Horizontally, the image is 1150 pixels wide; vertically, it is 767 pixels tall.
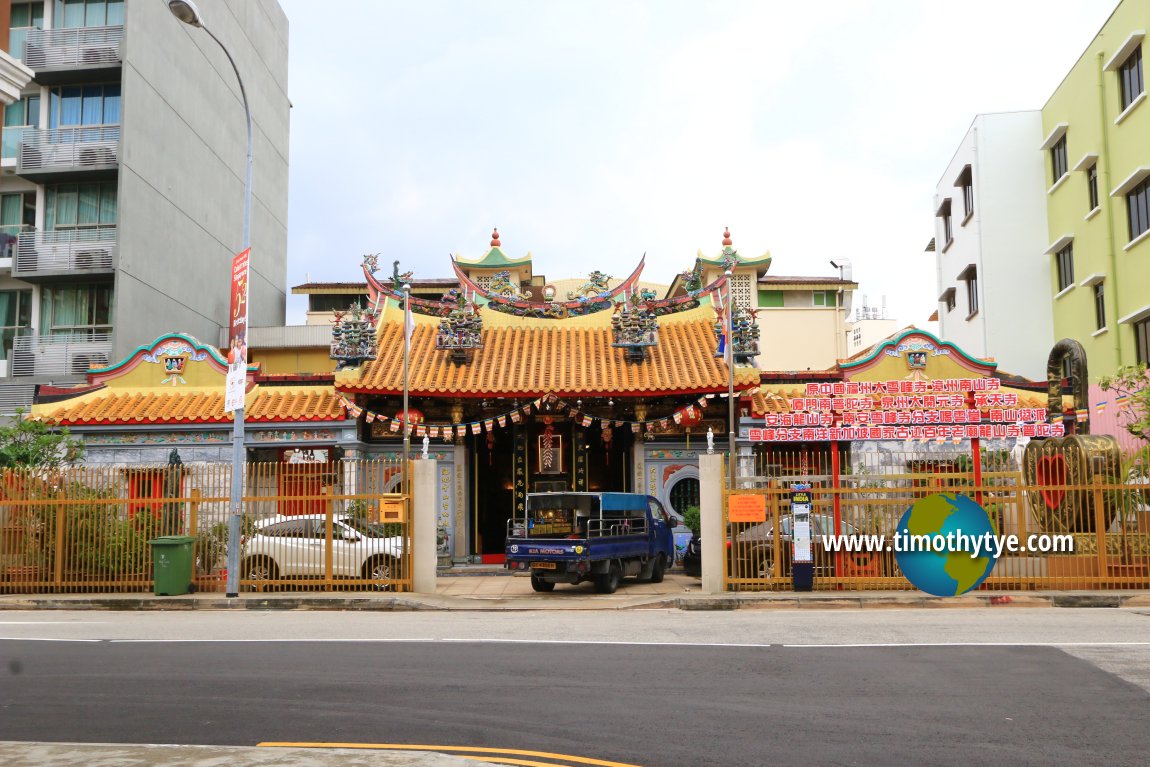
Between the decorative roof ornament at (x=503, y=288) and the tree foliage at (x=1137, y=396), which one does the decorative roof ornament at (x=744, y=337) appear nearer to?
the decorative roof ornament at (x=503, y=288)

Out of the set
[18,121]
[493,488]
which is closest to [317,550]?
[493,488]

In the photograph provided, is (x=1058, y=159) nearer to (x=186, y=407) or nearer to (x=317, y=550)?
(x=317, y=550)

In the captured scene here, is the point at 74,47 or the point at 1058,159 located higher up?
the point at 74,47

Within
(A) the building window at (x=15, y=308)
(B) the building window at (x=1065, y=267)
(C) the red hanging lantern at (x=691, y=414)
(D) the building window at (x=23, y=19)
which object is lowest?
(C) the red hanging lantern at (x=691, y=414)

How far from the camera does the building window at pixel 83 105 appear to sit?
29.1 metres

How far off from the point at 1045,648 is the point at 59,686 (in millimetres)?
10042

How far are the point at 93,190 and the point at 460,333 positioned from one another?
1346cm

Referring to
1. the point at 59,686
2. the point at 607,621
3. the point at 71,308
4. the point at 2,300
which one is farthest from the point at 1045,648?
the point at 2,300

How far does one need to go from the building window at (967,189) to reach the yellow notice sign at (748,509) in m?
21.0

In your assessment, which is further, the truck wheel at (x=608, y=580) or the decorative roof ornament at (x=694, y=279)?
the decorative roof ornament at (x=694, y=279)

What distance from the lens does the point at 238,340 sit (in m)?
16.7

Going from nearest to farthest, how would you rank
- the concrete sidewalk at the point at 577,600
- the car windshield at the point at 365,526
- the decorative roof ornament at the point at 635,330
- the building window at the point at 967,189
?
the concrete sidewalk at the point at 577,600 → the car windshield at the point at 365,526 → the decorative roof ornament at the point at 635,330 → the building window at the point at 967,189
